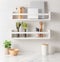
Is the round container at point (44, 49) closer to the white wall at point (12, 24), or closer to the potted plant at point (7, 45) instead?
the white wall at point (12, 24)

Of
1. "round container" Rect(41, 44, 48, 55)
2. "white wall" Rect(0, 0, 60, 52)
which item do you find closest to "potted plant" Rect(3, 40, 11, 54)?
"white wall" Rect(0, 0, 60, 52)

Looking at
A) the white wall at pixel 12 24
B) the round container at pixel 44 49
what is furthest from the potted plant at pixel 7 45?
the round container at pixel 44 49

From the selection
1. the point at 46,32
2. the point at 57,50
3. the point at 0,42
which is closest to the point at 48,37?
the point at 46,32

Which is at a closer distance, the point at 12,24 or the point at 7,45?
the point at 7,45

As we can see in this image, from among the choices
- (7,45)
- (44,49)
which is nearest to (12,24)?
(7,45)

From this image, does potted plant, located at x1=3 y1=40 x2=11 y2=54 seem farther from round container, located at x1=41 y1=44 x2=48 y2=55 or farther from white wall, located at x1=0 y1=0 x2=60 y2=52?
round container, located at x1=41 y1=44 x2=48 y2=55

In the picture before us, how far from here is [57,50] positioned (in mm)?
2445

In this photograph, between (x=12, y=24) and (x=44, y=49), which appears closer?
(x=44, y=49)

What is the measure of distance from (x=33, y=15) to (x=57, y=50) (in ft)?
2.08

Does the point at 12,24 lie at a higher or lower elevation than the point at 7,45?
higher

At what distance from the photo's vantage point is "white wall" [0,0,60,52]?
243 centimetres

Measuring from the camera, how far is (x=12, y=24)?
246cm

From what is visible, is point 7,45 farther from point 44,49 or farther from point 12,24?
point 44,49

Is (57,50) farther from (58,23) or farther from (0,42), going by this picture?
(0,42)
